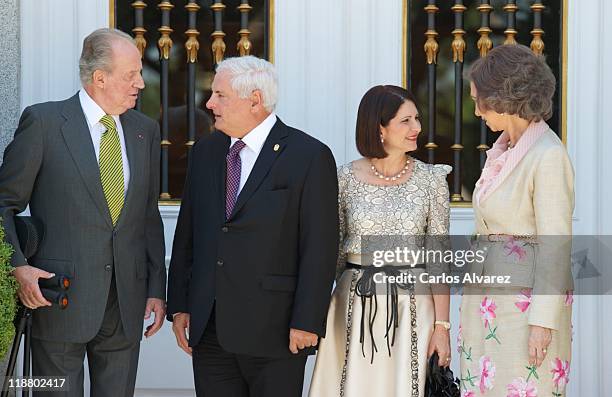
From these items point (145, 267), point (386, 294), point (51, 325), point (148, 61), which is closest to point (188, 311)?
point (145, 267)

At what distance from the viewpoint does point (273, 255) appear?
12.8ft

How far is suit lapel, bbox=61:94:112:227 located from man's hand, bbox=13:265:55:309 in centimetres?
33

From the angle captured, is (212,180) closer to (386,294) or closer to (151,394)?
(386,294)

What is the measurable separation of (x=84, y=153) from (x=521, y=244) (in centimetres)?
165

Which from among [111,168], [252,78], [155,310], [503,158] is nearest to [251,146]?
[252,78]

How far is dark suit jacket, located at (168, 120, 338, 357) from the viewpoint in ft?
12.7

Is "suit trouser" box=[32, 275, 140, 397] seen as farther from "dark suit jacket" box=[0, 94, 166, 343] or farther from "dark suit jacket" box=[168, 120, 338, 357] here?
"dark suit jacket" box=[168, 120, 338, 357]

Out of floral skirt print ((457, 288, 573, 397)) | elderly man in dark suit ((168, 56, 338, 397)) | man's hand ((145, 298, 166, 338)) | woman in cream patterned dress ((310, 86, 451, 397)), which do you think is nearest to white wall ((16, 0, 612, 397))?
woman in cream patterned dress ((310, 86, 451, 397))

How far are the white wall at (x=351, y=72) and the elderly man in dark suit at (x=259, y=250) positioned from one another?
1458 millimetres

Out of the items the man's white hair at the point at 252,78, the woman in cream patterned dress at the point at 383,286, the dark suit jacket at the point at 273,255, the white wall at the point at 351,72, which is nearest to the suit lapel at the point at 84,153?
the dark suit jacket at the point at 273,255

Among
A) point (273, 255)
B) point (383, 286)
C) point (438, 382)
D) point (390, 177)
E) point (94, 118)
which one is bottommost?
point (438, 382)

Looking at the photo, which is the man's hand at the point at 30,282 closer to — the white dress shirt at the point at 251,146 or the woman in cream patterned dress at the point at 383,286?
the white dress shirt at the point at 251,146

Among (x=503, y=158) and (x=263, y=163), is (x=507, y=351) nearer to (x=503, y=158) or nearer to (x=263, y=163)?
(x=503, y=158)

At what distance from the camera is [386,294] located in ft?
13.1
